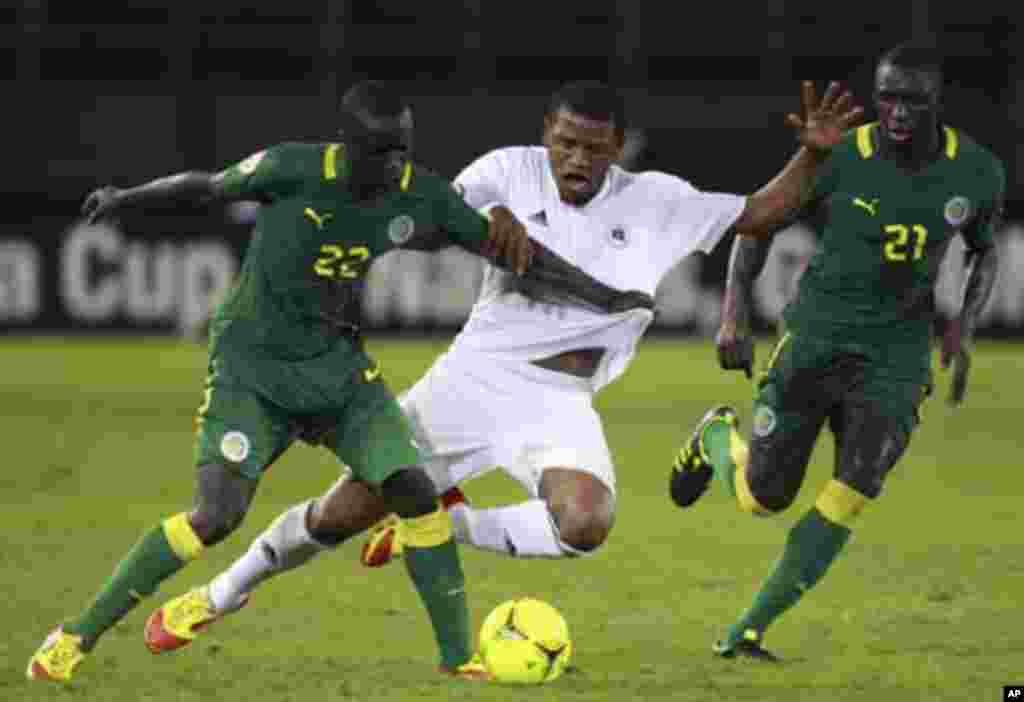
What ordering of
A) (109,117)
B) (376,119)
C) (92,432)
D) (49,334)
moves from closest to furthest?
(376,119)
(92,432)
(49,334)
(109,117)

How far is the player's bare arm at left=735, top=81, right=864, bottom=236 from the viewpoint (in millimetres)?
7402

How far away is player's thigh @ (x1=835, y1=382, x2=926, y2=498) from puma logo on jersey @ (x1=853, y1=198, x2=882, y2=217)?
22.6 inches

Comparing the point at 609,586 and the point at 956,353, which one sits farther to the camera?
the point at 609,586

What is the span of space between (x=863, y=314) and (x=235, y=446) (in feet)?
7.22

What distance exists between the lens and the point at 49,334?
20344 mm

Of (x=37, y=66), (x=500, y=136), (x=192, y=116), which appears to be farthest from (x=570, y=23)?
(x=37, y=66)

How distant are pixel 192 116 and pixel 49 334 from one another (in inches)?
118

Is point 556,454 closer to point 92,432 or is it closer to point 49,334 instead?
point 92,432

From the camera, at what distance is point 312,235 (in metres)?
7.14

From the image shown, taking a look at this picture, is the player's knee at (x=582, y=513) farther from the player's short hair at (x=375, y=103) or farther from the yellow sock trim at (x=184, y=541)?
the player's short hair at (x=375, y=103)

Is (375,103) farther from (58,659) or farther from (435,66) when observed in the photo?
(435,66)

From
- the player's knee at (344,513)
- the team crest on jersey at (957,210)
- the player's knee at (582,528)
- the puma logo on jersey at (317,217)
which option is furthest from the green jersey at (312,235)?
the team crest on jersey at (957,210)

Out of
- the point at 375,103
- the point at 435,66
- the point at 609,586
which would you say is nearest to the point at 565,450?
the point at 375,103

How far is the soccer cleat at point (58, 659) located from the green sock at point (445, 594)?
1.03 metres
